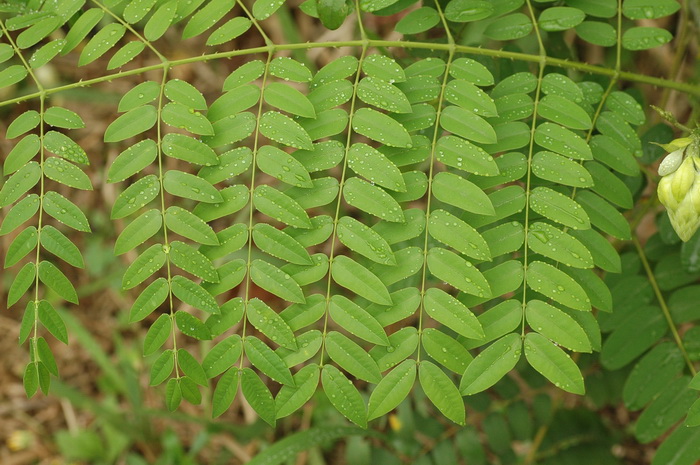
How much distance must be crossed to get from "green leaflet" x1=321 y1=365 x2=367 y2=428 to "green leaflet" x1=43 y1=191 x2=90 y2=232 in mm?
674

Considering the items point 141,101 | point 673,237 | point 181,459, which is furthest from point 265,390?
point 181,459

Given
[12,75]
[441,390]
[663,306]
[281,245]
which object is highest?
[12,75]

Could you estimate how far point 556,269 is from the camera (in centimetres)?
151

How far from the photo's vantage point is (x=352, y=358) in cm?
152

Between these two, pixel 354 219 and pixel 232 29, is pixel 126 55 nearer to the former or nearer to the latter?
pixel 232 29

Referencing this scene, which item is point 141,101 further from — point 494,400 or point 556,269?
point 494,400

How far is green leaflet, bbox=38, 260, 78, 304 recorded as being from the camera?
5.15 feet

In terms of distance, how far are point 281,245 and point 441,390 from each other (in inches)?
19.6

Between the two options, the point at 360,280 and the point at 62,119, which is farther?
the point at 62,119

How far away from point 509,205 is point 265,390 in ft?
2.38

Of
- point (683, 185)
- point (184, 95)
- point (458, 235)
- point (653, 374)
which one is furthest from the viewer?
point (653, 374)

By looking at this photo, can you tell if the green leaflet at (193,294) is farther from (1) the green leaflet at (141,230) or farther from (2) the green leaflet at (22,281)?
(2) the green leaflet at (22,281)

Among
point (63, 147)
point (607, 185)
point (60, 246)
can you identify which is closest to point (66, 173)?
point (63, 147)

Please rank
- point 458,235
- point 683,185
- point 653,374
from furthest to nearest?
point 653,374 → point 458,235 → point 683,185
